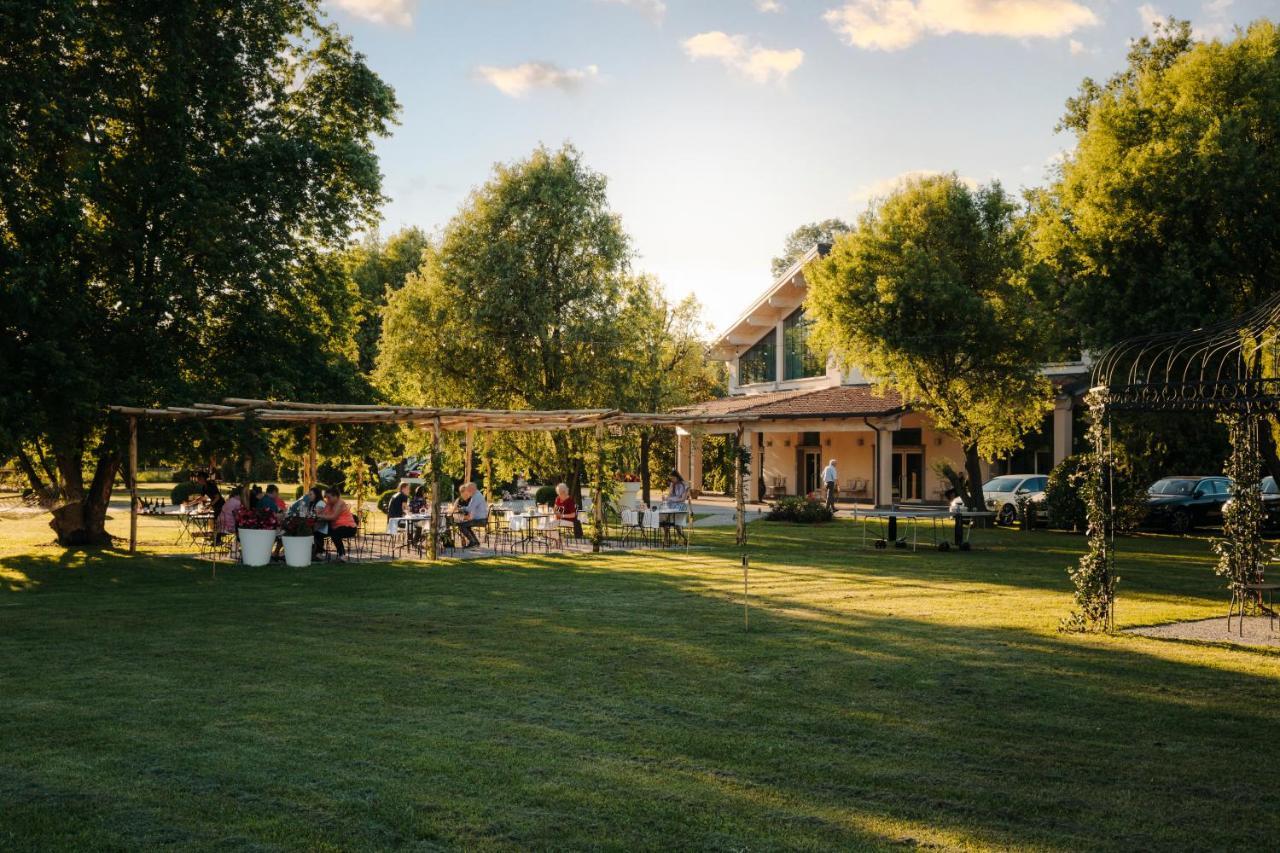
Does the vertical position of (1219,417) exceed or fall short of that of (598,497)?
it exceeds it

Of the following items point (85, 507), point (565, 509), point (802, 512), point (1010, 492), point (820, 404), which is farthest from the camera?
point (820, 404)

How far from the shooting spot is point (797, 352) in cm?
4322

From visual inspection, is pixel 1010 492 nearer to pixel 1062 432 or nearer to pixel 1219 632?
pixel 1062 432

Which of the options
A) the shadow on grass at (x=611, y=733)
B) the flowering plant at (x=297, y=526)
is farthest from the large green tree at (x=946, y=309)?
the shadow on grass at (x=611, y=733)

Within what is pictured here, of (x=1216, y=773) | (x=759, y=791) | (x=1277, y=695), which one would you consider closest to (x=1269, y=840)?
(x=1216, y=773)

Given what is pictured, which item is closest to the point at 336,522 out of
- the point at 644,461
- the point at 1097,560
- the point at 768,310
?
the point at 1097,560

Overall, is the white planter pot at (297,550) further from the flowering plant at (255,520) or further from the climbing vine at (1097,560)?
the climbing vine at (1097,560)

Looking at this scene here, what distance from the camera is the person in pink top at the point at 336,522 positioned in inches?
790

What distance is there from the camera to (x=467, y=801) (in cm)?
599

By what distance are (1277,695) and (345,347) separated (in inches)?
943

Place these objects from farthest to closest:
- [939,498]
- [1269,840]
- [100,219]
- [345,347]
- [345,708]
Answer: [939,498], [345,347], [100,219], [345,708], [1269,840]

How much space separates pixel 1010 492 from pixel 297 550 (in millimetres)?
21351

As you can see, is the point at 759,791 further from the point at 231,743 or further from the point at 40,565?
the point at 40,565

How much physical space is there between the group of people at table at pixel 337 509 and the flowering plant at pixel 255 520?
0.36 m
